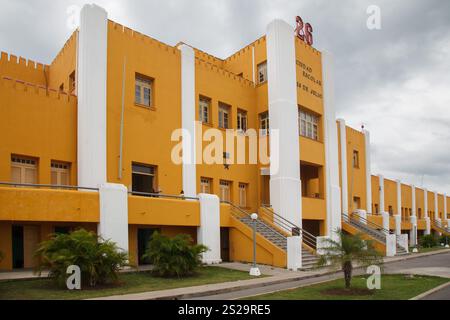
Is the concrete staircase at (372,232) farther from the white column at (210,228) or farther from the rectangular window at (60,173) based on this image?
the rectangular window at (60,173)

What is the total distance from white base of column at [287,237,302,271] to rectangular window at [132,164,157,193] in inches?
293

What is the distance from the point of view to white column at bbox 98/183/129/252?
60.8ft

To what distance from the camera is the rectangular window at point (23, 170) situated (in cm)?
1958

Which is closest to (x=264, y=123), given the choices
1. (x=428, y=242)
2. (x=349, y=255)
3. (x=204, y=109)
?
(x=204, y=109)

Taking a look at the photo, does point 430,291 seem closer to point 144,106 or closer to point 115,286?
point 115,286

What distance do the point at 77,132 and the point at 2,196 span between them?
6.05 meters

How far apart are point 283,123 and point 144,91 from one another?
8.85 m

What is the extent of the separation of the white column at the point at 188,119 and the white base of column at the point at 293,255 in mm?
6155

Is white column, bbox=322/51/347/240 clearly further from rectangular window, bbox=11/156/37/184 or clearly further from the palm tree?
rectangular window, bbox=11/156/37/184

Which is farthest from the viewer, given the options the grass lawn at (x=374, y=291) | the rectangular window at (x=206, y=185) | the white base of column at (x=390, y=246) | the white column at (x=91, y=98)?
the white base of column at (x=390, y=246)

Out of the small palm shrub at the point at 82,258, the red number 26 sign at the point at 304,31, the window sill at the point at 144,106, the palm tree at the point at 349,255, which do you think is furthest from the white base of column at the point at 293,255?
the red number 26 sign at the point at 304,31

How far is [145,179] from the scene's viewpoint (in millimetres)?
24234

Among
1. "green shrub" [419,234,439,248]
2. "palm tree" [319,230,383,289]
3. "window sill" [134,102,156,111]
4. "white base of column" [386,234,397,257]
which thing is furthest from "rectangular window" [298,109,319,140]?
"green shrub" [419,234,439,248]
